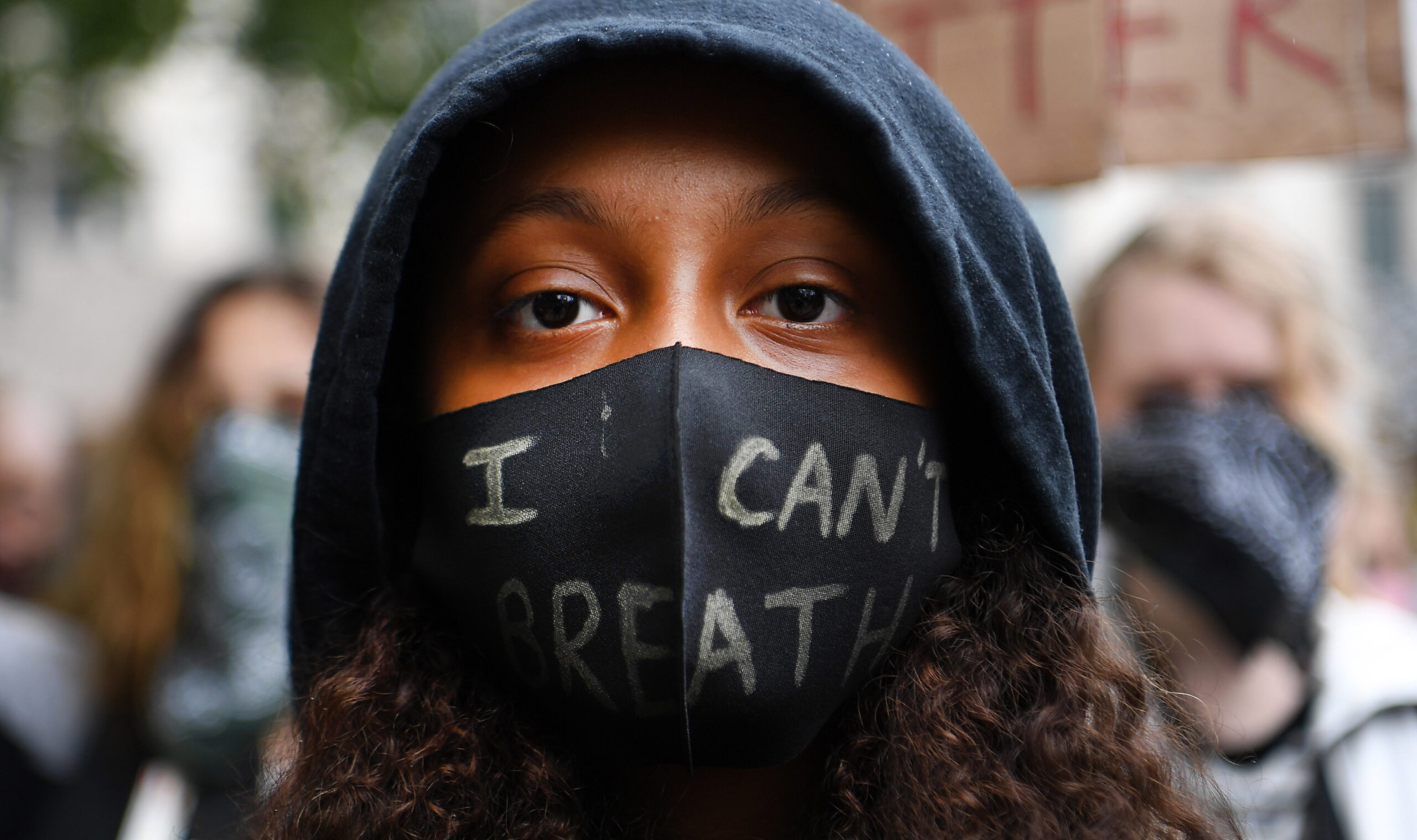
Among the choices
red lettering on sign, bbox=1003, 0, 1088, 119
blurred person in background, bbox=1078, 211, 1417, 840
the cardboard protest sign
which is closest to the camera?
the cardboard protest sign

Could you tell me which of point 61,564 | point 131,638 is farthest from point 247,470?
point 61,564

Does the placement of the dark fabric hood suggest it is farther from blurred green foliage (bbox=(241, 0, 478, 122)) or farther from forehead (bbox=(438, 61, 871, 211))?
blurred green foliage (bbox=(241, 0, 478, 122))

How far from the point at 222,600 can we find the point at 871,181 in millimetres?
2276

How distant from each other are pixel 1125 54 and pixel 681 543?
4.61ft

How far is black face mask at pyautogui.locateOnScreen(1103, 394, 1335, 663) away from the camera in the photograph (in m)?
2.43

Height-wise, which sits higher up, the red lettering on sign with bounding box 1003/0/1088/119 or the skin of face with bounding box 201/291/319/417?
the red lettering on sign with bounding box 1003/0/1088/119

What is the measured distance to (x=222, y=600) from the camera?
2975 millimetres

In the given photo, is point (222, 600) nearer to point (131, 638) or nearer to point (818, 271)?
point (131, 638)

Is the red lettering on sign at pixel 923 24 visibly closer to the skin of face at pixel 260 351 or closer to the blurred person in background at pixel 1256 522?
the blurred person in background at pixel 1256 522

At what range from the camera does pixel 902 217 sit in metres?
1.34

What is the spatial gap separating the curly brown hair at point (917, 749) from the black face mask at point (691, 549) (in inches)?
2.4

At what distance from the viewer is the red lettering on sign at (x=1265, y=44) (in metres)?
1.93

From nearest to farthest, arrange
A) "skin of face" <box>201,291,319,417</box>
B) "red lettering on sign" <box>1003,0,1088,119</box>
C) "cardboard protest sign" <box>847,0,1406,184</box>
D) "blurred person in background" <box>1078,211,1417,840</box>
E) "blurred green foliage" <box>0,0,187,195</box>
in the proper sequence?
1. "cardboard protest sign" <box>847,0,1406,184</box>
2. "red lettering on sign" <box>1003,0,1088,119</box>
3. "blurred person in background" <box>1078,211,1417,840</box>
4. "skin of face" <box>201,291,319,417</box>
5. "blurred green foliage" <box>0,0,187,195</box>

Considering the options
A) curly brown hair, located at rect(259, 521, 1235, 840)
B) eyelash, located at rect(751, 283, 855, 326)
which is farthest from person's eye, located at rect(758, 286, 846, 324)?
curly brown hair, located at rect(259, 521, 1235, 840)
